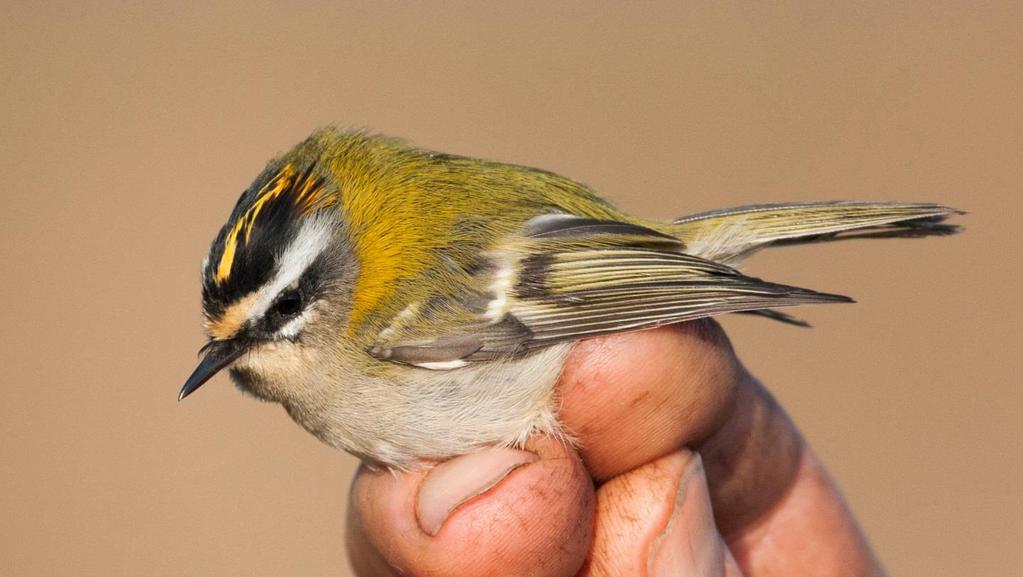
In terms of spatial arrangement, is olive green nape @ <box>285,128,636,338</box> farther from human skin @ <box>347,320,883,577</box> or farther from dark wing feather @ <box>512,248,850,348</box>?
human skin @ <box>347,320,883,577</box>

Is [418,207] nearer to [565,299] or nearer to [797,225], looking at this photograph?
[565,299]

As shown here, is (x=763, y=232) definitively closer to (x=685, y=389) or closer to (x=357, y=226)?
(x=685, y=389)

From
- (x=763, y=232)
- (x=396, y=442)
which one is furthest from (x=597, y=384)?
(x=763, y=232)

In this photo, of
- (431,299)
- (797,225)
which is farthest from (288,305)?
(797,225)

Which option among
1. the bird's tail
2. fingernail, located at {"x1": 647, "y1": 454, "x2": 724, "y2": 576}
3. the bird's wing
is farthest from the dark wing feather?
fingernail, located at {"x1": 647, "y1": 454, "x2": 724, "y2": 576}

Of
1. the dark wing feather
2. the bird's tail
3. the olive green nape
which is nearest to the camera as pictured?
the dark wing feather

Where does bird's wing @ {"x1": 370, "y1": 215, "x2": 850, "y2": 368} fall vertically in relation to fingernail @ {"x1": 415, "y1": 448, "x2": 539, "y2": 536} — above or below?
above
